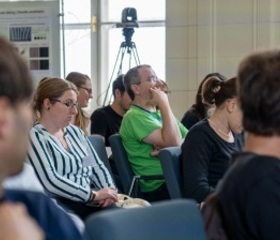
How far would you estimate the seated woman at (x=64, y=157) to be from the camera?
331 cm

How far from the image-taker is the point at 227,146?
11.1 feet

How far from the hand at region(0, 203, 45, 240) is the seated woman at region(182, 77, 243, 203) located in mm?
Answer: 2464

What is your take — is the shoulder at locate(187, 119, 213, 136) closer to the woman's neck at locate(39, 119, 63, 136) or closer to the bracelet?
the bracelet

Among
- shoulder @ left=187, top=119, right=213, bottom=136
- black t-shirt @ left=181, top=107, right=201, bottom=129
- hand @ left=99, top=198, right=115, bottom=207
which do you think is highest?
shoulder @ left=187, top=119, right=213, bottom=136

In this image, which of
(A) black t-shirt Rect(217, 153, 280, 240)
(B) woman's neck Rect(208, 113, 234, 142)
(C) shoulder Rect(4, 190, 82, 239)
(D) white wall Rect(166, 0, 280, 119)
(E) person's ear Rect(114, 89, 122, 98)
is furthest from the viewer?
(D) white wall Rect(166, 0, 280, 119)

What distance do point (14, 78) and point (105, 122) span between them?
14.8 ft

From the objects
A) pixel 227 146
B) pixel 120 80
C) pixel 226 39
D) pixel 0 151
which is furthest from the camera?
pixel 226 39

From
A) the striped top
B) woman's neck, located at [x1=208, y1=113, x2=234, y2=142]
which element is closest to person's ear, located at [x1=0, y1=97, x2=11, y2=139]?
the striped top

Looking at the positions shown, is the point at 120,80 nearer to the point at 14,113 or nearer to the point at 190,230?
the point at 190,230

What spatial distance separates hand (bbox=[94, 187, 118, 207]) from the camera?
3488 millimetres

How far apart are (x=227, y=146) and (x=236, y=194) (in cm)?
196

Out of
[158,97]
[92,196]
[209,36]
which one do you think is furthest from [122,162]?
[209,36]

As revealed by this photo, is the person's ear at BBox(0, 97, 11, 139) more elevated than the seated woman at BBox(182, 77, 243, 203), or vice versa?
the person's ear at BBox(0, 97, 11, 139)

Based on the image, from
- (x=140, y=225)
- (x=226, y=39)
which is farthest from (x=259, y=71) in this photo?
Result: (x=226, y=39)
